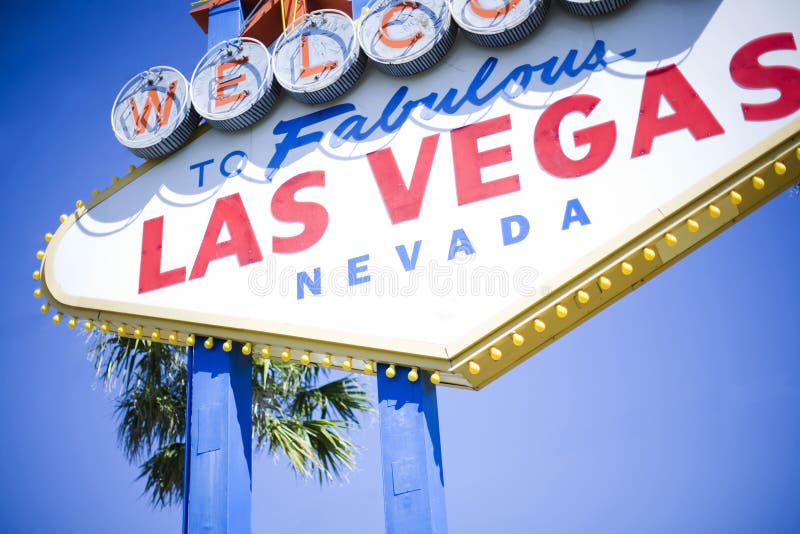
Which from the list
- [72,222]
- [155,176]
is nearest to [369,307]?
[155,176]

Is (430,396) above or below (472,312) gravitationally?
below

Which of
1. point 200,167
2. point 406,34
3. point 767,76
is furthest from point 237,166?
point 767,76

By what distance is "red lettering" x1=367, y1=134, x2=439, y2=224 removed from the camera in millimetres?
7039

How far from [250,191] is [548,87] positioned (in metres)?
3.08

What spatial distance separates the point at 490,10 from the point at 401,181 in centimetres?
183

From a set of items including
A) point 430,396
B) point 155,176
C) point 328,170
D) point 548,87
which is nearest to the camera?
point 430,396

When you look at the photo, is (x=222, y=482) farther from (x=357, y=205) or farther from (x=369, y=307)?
(x=357, y=205)

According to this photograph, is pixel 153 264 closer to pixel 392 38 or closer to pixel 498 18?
pixel 392 38

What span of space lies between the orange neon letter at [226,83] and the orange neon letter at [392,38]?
1.61 metres

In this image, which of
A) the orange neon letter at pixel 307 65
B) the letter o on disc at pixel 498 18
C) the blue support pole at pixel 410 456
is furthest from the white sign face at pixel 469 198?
the orange neon letter at pixel 307 65

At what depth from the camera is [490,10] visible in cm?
739

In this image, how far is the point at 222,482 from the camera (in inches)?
270

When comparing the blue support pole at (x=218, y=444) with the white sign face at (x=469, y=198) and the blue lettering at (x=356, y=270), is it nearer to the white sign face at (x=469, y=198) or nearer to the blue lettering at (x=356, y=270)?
the white sign face at (x=469, y=198)

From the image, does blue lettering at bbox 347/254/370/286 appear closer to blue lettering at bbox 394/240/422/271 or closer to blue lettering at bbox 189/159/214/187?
blue lettering at bbox 394/240/422/271
